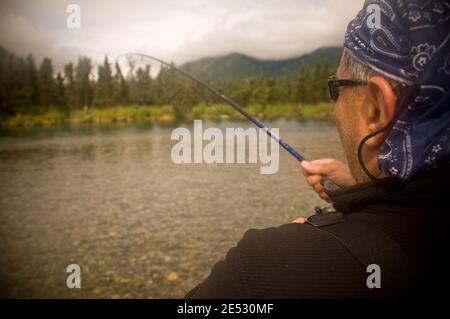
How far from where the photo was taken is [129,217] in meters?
8.10

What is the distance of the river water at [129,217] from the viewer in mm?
5312

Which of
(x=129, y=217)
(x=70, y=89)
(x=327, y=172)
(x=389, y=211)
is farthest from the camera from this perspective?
(x=70, y=89)

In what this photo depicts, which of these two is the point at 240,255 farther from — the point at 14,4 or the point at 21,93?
the point at 21,93

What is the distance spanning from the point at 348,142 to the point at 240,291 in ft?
2.35

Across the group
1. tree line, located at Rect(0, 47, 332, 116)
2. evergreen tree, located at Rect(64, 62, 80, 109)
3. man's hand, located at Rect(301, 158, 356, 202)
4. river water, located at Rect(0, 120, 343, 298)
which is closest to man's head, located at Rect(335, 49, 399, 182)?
man's hand, located at Rect(301, 158, 356, 202)

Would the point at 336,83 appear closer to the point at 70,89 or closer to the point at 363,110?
the point at 363,110

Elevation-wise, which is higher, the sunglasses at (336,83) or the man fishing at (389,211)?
the sunglasses at (336,83)

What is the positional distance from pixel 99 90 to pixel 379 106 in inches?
2475

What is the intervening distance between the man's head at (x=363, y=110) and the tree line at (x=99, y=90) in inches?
1361

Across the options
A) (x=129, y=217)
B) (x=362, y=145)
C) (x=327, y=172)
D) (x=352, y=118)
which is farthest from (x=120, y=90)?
(x=362, y=145)

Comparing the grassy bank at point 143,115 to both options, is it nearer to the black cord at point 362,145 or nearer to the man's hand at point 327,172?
the man's hand at point 327,172

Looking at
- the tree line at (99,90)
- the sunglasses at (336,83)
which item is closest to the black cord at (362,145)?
the sunglasses at (336,83)

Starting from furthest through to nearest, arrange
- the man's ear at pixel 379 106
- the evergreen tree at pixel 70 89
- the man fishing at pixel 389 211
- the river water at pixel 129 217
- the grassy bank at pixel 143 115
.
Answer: the evergreen tree at pixel 70 89 < the grassy bank at pixel 143 115 < the river water at pixel 129 217 < the man's ear at pixel 379 106 < the man fishing at pixel 389 211

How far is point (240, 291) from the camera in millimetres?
1063
